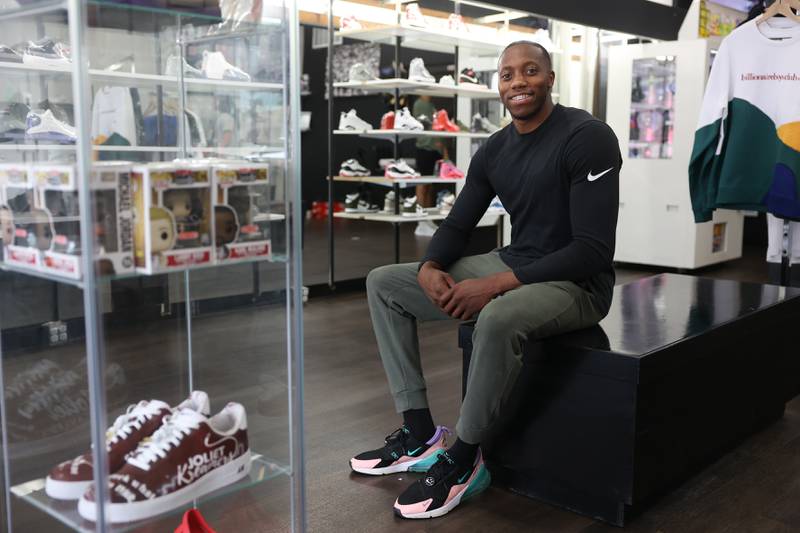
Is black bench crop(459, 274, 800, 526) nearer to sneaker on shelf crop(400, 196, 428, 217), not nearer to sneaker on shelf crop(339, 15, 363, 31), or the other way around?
sneaker on shelf crop(400, 196, 428, 217)

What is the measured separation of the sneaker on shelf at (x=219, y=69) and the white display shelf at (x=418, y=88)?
3811 millimetres

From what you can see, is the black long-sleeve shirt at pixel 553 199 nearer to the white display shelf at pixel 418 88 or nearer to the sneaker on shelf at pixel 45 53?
the sneaker on shelf at pixel 45 53

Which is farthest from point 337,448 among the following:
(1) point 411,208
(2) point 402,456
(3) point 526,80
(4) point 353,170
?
(4) point 353,170

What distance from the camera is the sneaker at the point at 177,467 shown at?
1.25 m

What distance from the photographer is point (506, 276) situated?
2225 mm

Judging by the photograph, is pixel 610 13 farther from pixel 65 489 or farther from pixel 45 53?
pixel 65 489

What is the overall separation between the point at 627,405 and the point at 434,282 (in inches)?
25.7

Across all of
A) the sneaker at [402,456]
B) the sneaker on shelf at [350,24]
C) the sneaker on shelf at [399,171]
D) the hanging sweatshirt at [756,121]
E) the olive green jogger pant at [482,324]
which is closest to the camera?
the olive green jogger pant at [482,324]

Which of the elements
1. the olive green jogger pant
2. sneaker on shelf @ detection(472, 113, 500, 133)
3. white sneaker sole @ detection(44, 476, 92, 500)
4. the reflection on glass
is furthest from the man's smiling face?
the reflection on glass

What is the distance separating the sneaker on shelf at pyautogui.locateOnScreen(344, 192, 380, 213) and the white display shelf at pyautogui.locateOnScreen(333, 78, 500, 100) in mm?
787

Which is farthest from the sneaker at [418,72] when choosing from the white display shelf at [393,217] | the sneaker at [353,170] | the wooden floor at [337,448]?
the wooden floor at [337,448]

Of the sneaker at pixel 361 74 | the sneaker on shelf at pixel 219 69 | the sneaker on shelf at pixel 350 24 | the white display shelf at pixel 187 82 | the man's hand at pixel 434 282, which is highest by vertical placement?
the sneaker on shelf at pixel 350 24

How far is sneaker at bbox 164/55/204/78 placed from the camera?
4.99 feet

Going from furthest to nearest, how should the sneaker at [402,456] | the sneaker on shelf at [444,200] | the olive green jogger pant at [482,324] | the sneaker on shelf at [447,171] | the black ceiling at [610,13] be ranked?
the sneaker on shelf at [444,200] → the sneaker on shelf at [447,171] → the black ceiling at [610,13] → the sneaker at [402,456] → the olive green jogger pant at [482,324]
